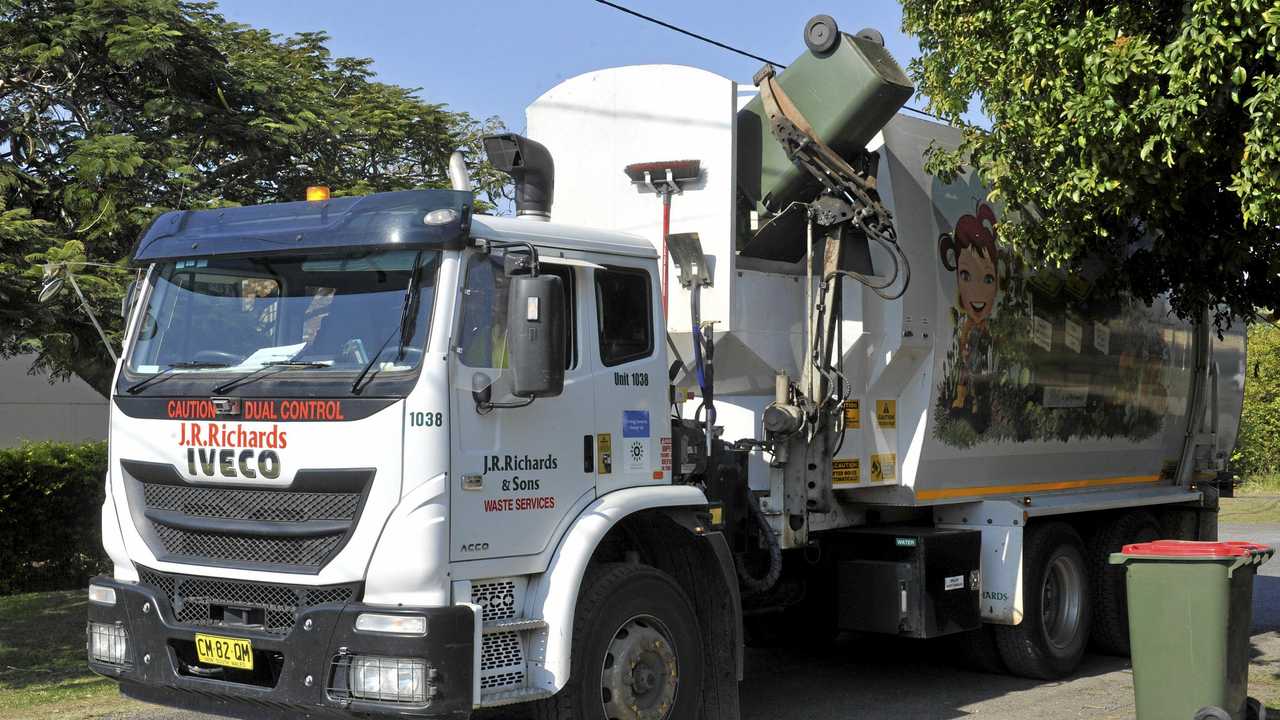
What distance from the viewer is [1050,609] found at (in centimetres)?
975

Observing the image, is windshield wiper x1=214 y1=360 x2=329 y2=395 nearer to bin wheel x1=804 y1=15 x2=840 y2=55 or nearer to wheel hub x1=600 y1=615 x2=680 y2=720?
wheel hub x1=600 y1=615 x2=680 y2=720

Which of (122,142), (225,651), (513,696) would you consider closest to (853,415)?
(513,696)

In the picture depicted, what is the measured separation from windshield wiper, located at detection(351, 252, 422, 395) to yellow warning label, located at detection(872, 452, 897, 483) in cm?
374

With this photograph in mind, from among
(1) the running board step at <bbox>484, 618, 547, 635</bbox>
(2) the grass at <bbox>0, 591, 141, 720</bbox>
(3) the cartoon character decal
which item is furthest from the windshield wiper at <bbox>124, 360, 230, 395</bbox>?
(3) the cartoon character decal

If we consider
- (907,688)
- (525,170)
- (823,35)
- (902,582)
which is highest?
(823,35)

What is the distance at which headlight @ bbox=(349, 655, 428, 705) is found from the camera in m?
5.46

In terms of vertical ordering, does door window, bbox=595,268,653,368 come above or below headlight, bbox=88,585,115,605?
above

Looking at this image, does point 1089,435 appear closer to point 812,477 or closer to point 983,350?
point 983,350

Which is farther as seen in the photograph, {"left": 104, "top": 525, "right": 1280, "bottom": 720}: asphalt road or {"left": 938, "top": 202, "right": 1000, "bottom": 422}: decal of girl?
{"left": 938, "top": 202, "right": 1000, "bottom": 422}: decal of girl

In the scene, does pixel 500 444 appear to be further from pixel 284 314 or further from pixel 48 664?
pixel 48 664

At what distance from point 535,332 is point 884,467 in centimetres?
359

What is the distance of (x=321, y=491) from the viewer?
572 cm

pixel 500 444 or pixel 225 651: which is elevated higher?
pixel 500 444

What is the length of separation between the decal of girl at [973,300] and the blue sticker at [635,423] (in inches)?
114
